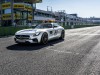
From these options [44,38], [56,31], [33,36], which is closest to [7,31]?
[56,31]

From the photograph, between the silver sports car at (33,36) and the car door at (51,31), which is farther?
the car door at (51,31)

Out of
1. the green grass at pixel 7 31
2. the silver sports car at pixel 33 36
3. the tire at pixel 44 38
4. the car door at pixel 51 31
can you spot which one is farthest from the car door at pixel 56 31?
the green grass at pixel 7 31

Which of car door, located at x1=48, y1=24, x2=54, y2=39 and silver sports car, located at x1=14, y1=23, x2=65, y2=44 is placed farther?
car door, located at x1=48, y1=24, x2=54, y2=39

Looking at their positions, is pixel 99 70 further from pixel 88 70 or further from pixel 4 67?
pixel 4 67

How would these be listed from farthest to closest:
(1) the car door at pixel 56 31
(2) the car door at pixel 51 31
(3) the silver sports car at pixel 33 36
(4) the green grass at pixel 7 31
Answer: (4) the green grass at pixel 7 31 < (1) the car door at pixel 56 31 < (2) the car door at pixel 51 31 < (3) the silver sports car at pixel 33 36

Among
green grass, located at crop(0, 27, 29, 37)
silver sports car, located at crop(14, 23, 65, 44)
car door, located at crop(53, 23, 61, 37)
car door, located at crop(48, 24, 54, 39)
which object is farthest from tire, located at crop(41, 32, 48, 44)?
green grass, located at crop(0, 27, 29, 37)

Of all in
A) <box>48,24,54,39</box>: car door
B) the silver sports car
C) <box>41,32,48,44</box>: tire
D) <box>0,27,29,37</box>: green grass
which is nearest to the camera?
the silver sports car

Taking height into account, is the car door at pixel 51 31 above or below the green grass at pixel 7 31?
above

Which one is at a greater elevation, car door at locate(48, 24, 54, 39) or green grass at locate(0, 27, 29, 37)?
car door at locate(48, 24, 54, 39)

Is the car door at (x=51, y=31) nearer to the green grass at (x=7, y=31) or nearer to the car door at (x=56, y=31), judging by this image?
the car door at (x=56, y=31)

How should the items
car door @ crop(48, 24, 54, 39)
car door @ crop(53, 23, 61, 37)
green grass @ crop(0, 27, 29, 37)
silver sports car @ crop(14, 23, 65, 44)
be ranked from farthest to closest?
green grass @ crop(0, 27, 29, 37), car door @ crop(53, 23, 61, 37), car door @ crop(48, 24, 54, 39), silver sports car @ crop(14, 23, 65, 44)

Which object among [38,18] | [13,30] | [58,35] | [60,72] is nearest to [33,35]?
[58,35]

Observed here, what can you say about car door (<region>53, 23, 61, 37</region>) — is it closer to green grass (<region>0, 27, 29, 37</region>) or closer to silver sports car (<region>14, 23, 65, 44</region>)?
silver sports car (<region>14, 23, 65, 44</region>)

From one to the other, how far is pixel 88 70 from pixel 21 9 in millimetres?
46213
